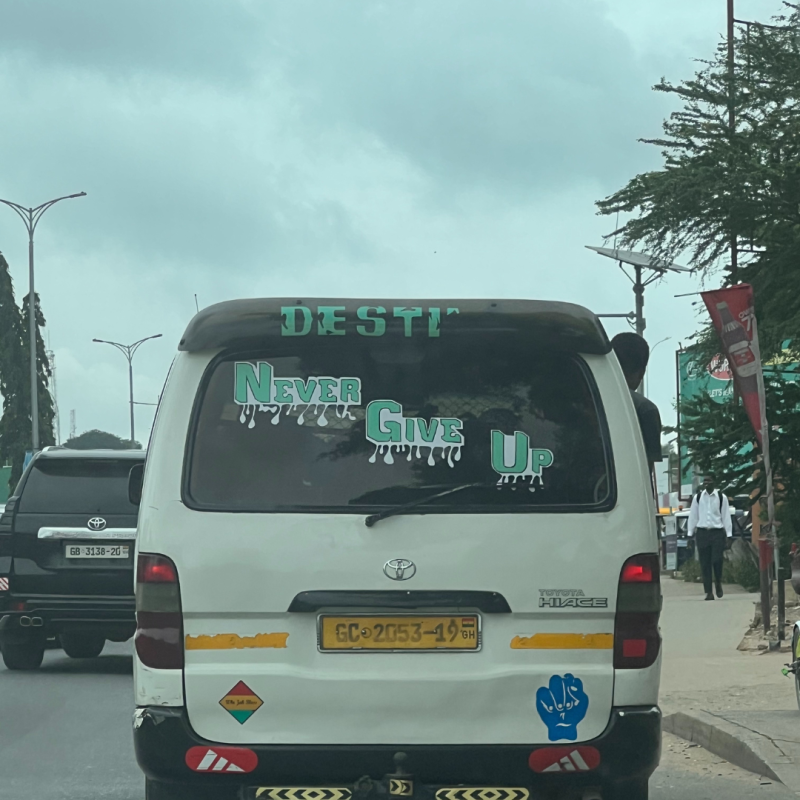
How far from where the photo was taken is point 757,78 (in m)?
15.7

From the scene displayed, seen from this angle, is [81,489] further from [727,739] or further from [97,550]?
[727,739]

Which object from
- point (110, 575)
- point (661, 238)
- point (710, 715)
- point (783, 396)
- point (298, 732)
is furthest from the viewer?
point (661, 238)

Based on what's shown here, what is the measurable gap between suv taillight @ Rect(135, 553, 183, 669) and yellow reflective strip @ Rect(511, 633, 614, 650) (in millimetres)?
1051

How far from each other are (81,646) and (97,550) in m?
2.40

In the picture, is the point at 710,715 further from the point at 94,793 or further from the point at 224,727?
the point at 224,727

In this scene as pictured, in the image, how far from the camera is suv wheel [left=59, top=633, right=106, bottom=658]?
15328 mm

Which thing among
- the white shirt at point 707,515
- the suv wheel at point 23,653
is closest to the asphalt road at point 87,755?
the suv wheel at point 23,653

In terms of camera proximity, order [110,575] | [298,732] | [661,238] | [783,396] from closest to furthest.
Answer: [298,732] < [110,575] < [783,396] < [661,238]

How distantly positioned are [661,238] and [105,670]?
6413 mm

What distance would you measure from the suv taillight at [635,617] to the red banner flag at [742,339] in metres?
8.71

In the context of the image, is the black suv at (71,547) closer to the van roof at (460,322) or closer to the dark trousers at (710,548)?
the van roof at (460,322)

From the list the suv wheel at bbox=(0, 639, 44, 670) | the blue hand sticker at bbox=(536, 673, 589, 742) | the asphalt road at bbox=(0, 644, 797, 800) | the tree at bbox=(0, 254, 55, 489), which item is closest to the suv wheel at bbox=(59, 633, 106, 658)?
the suv wheel at bbox=(0, 639, 44, 670)

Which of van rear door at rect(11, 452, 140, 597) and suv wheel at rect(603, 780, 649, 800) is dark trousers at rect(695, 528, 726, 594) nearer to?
van rear door at rect(11, 452, 140, 597)

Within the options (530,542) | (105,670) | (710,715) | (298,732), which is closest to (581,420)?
(530,542)
